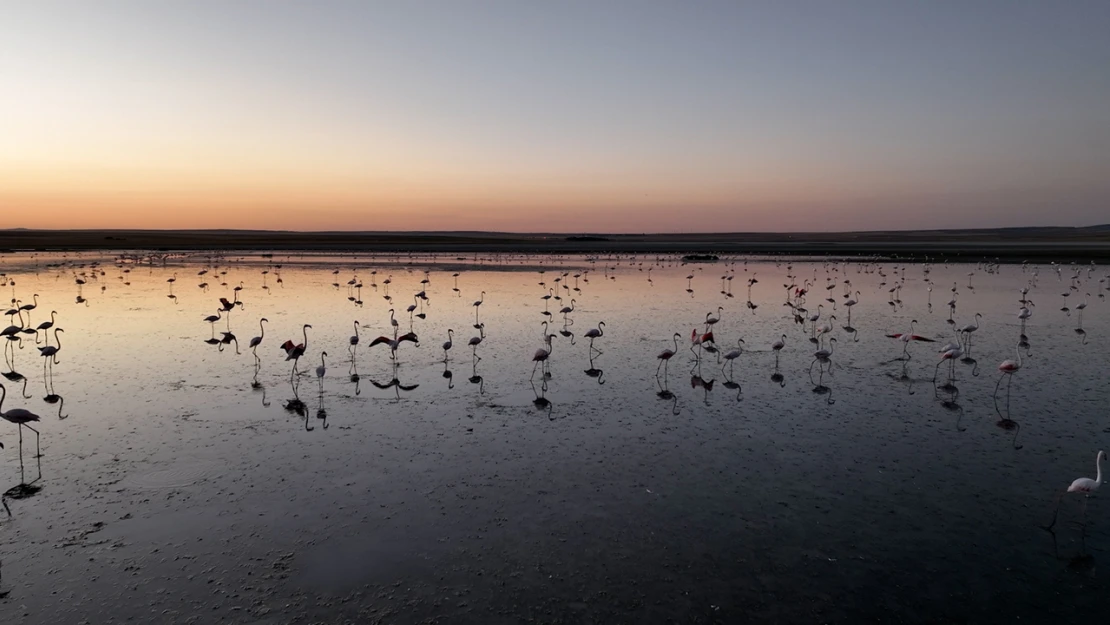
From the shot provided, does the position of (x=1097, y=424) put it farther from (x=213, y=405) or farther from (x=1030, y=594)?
(x=213, y=405)

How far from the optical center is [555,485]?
22.8ft

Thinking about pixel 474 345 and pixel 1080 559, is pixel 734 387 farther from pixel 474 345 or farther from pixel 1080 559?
pixel 1080 559

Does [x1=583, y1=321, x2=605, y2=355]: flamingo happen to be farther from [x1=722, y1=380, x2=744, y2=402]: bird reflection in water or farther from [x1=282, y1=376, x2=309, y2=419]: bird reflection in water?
[x1=282, y1=376, x2=309, y2=419]: bird reflection in water

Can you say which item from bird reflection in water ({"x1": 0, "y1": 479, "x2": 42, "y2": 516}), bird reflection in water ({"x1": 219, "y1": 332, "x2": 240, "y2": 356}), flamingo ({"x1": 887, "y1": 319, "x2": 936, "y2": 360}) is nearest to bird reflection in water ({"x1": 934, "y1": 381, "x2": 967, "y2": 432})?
flamingo ({"x1": 887, "y1": 319, "x2": 936, "y2": 360})

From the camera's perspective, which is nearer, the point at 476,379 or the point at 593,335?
the point at 476,379

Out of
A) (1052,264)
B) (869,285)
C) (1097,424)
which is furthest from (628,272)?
(1097,424)

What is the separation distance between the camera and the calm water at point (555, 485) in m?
4.95

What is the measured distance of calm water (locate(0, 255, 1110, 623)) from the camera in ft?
16.2

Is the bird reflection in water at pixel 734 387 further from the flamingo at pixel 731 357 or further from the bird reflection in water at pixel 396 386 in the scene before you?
the bird reflection in water at pixel 396 386

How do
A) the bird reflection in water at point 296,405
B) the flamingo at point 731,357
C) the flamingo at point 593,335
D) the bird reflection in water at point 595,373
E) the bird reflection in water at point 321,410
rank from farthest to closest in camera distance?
the flamingo at point 593,335
the flamingo at point 731,357
the bird reflection in water at point 595,373
the bird reflection in water at point 296,405
the bird reflection in water at point 321,410

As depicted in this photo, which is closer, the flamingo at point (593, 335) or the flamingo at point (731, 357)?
the flamingo at point (731, 357)

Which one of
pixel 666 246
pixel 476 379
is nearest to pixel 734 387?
pixel 476 379

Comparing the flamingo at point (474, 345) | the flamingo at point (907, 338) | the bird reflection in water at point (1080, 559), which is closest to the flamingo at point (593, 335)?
the flamingo at point (474, 345)

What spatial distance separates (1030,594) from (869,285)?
26.7 metres
